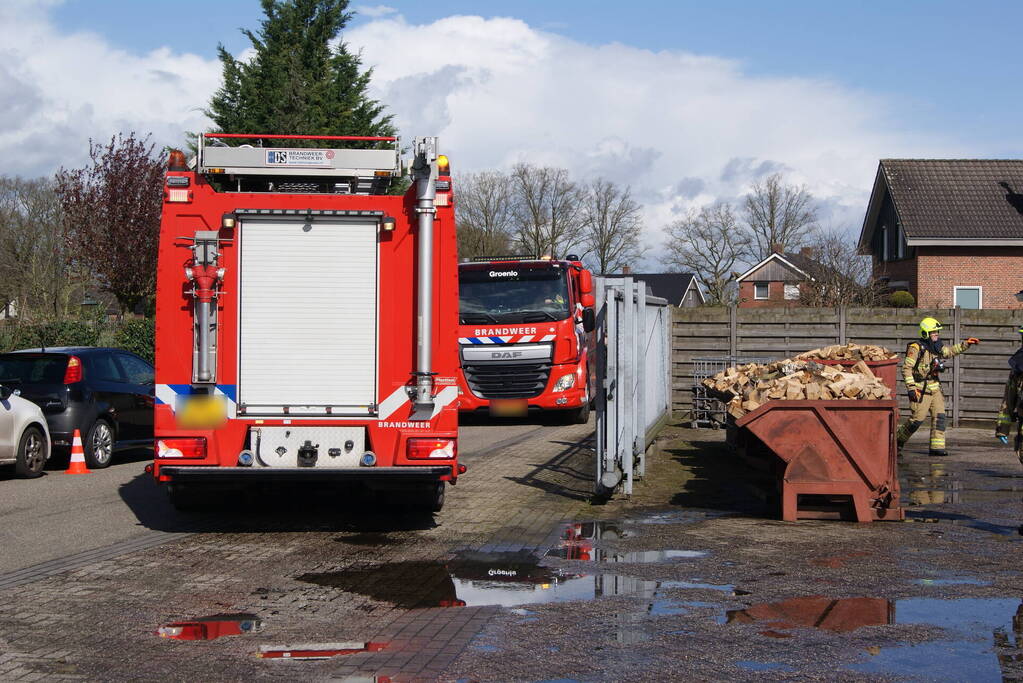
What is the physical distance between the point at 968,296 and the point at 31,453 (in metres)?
34.2

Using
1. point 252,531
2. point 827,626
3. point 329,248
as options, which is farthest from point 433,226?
point 827,626

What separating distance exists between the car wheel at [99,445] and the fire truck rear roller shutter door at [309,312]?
251 inches

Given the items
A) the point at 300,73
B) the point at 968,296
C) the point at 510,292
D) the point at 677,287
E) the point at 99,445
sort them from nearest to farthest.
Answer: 1. the point at 99,445
2. the point at 510,292
3. the point at 300,73
4. the point at 968,296
5. the point at 677,287

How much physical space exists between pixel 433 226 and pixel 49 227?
48.0 metres

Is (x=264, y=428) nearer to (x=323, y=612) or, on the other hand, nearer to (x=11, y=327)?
(x=323, y=612)

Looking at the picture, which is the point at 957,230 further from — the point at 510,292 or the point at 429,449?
the point at 429,449

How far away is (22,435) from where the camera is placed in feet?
43.6

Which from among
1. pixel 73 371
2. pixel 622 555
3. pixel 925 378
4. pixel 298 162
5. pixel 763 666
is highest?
pixel 298 162

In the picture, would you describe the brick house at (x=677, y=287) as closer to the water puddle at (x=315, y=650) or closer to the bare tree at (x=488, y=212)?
the bare tree at (x=488, y=212)

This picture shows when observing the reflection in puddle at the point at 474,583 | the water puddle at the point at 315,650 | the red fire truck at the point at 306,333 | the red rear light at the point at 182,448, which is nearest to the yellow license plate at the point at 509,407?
the red fire truck at the point at 306,333

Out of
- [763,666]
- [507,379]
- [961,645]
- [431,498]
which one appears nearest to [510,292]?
[507,379]

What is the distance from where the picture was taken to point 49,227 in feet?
172

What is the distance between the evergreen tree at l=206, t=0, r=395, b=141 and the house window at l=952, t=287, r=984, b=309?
67.9ft

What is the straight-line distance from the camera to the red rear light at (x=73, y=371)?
14547 mm
